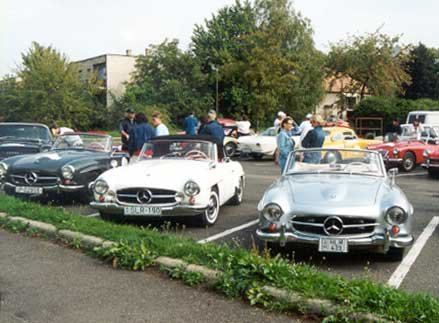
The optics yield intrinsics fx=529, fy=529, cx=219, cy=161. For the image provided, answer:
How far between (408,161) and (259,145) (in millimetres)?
5984

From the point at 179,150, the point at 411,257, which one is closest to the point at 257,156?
the point at 179,150

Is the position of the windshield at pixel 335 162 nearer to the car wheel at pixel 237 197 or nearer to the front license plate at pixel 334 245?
the front license plate at pixel 334 245

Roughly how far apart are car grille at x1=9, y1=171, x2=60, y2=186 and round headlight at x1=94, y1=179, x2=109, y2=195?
Result: 79.4 inches

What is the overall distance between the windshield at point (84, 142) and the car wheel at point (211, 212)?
391 centimetres

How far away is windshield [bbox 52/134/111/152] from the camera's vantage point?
36.8 ft

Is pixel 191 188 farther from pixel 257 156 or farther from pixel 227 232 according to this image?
pixel 257 156

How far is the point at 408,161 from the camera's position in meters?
16.6

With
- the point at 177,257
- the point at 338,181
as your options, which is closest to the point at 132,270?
the point at 177,257

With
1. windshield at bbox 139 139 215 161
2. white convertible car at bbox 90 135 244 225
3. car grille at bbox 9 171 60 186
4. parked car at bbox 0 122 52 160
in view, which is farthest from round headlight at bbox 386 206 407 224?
parked car at bbox 0 122 52 160

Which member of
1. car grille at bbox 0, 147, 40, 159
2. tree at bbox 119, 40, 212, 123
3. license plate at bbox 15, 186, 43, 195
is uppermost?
tree at bbox 119, 40, 212, 123

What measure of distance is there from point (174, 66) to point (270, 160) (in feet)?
79.2

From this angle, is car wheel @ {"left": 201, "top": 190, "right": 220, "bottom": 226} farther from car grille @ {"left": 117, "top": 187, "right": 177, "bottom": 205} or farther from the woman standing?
the woman standing

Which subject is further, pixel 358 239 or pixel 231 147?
pixel 231 147

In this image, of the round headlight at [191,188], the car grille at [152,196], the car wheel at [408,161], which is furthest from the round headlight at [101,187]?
the car wheel at [408,161]
